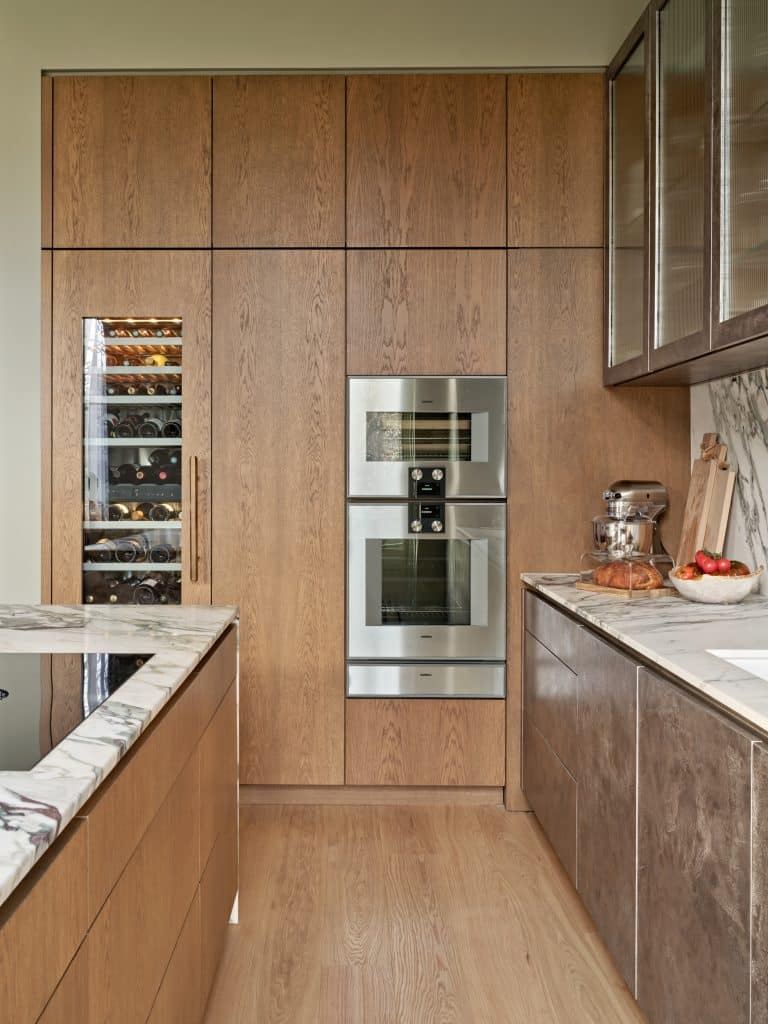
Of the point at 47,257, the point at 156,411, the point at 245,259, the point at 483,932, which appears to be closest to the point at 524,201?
the point at 245,259

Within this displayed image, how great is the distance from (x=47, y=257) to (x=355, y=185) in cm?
120

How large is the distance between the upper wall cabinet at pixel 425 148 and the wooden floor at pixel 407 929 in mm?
2222

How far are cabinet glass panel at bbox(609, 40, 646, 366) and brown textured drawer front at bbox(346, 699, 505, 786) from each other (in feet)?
4.73

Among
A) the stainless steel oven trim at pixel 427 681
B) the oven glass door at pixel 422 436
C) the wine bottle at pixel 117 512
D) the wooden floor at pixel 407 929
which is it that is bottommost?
the wooden floor at pixel 407 929

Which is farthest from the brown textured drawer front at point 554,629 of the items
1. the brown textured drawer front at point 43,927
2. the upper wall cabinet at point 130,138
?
the upper wall cabinet at point 130,138

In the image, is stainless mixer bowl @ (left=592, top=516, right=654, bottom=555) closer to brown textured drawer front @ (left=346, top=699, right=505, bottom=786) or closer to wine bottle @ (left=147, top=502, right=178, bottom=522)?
brown textured drawer front @ (left=346, top=699, right=505, bottom=786)

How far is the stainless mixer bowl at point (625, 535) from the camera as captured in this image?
288 centimetres

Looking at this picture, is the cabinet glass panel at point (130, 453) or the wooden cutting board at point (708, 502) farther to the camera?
the cabinet glass panel at point (130, 453)

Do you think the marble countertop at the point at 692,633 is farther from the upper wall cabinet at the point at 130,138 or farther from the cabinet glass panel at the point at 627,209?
the upper wall cabinet at the point at 130,138

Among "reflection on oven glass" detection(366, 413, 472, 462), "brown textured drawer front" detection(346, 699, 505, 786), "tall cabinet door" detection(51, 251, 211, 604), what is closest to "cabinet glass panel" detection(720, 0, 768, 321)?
"reflection on oven glass" detection(366, 413, 472, 462)

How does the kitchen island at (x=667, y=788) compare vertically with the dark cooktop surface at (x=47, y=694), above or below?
below

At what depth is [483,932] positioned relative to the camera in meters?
2.26

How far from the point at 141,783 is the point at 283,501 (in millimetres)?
1969

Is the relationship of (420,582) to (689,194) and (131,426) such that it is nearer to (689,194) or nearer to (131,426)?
(131,426)
